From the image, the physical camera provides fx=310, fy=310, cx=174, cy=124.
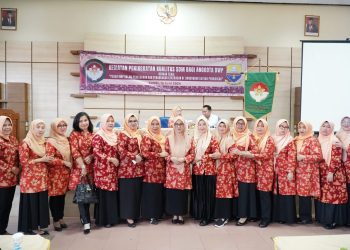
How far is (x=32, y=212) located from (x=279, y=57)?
5.55 metres

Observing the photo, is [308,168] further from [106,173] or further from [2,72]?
[2,72]

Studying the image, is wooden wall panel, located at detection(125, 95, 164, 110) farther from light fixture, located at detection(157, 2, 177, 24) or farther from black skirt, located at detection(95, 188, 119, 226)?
black skirt, located at detection(95, 188, 119, 226)

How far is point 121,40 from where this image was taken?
626 cm

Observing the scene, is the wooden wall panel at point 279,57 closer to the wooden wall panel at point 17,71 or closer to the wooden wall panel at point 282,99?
the wooden wall panel at point 282,99

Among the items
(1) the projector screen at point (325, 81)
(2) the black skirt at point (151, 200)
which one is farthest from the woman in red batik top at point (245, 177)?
(1) the projector screen at point (325, 81)

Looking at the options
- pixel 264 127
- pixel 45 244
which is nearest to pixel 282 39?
pixel 264 127

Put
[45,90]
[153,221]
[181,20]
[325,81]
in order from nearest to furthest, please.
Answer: [153,221] → [325,81] → [45,90] → [181,20]

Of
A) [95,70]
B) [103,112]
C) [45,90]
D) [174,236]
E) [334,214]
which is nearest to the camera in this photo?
[174,236]

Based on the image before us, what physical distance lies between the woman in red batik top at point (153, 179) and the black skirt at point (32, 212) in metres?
1.09

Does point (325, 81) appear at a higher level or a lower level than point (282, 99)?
higher

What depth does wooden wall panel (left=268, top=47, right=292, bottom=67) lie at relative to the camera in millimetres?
6574

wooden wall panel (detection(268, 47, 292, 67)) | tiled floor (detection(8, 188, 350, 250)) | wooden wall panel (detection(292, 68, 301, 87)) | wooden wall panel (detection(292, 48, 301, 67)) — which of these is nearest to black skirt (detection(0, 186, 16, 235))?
tiled floor (detection(8, 188, 350, 250))

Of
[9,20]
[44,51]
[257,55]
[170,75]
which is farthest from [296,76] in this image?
[9,20]

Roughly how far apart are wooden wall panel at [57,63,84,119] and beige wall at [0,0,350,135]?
0.02 m
